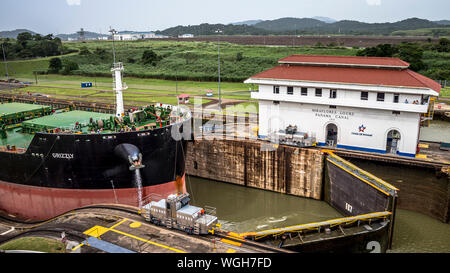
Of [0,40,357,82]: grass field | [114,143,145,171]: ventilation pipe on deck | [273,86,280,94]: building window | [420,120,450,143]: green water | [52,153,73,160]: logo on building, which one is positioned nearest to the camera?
[114,143,145,171]: ventilation pipe on deck

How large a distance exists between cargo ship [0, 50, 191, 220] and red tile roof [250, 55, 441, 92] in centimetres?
1127

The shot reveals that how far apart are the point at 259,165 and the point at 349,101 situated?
A: 32.7ft

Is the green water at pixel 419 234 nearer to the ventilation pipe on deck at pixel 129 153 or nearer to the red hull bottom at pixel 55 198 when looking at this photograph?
the red hull bottom at pixel 55 198

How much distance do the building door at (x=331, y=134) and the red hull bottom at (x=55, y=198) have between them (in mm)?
13921

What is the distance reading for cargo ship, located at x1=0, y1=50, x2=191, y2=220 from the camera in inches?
983

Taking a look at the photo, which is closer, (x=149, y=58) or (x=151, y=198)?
(x=151, y=198)

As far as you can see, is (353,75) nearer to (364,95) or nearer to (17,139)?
(364,95)

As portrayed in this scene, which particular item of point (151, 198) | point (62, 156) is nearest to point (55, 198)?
point (62, 156)

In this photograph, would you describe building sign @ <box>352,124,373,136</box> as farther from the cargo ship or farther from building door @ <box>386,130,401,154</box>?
the cargo ship

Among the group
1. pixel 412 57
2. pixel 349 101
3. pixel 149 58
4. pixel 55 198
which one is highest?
pixel 149 58

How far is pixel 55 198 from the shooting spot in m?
26.7

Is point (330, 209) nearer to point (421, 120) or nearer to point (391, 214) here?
point (391, 214)

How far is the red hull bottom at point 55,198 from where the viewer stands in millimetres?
25922

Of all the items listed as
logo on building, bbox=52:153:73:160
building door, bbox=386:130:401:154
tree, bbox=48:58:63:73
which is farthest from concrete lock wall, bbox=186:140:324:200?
tree, bbox=48:58:63:73
